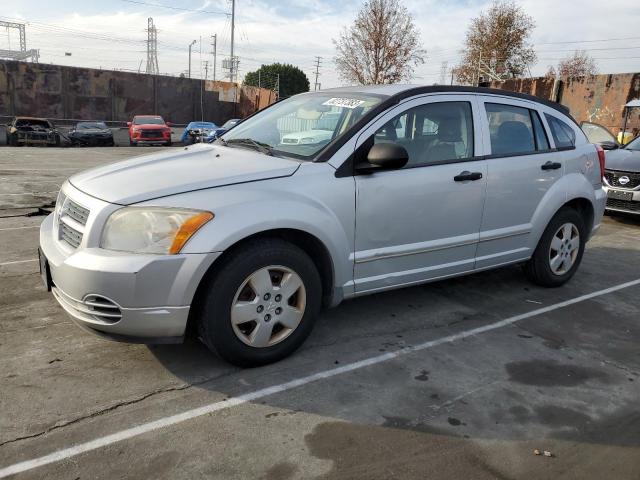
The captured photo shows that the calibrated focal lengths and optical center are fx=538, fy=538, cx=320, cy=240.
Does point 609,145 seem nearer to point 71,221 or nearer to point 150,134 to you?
point 71,221

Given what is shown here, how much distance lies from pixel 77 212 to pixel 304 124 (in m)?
1.73

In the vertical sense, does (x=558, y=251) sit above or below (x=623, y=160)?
below

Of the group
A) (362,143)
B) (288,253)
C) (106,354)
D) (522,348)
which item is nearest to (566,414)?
(522,348)

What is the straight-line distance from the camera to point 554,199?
15.6 ft

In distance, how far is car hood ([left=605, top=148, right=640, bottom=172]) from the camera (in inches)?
Answer: 340

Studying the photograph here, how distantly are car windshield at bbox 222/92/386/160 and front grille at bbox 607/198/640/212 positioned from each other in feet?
20.9

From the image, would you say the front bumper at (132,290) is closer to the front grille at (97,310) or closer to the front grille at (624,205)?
the front grille at (97,310)

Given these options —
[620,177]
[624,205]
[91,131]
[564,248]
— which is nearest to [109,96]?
[91,131]

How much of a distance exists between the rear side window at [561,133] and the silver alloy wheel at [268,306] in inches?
119

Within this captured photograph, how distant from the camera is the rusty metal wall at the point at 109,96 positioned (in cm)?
3388

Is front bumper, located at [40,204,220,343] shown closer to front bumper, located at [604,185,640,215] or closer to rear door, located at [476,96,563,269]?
rear door, located at [476,96,563,269]

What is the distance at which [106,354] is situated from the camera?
344cm

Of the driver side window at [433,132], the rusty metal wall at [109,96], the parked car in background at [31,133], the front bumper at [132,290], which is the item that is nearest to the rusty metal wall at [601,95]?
the driver side window at [433,132]

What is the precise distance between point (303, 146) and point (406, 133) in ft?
2.50
